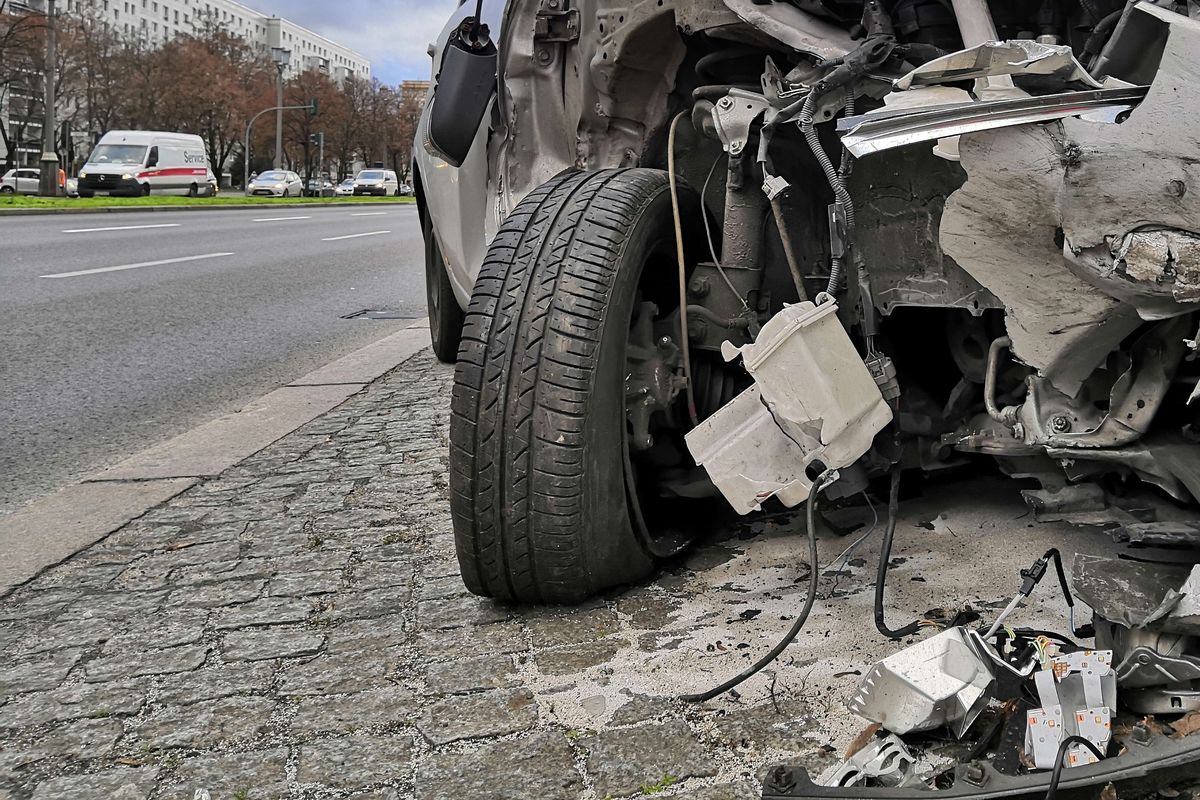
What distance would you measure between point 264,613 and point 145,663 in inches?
12.4

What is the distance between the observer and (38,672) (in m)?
2.38

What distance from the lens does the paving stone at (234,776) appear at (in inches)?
73.2

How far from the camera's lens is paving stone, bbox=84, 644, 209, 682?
7.70 feet

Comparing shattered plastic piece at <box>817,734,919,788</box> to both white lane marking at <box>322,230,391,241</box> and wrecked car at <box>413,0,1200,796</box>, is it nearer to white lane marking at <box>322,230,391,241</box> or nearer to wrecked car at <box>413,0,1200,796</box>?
wrecked car at <box>413,0,1200,796</box>

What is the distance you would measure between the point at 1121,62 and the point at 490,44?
2.04 meters

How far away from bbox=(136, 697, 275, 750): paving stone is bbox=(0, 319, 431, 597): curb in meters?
1.00

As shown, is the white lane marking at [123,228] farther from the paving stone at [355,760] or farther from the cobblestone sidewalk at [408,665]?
the paving stone at [355,760]

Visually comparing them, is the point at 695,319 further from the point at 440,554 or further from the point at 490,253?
the point at 440,554

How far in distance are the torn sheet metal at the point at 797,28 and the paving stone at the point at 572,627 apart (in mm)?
1224

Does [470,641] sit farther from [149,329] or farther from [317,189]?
[317,189]

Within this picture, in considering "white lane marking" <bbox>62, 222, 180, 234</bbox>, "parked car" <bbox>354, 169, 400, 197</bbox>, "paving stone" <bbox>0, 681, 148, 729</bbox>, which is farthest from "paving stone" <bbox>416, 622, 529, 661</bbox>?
"parked car" <bbox>354, 169, 400, 197</bbox>

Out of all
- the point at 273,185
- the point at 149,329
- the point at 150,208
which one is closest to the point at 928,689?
the point at 149,329

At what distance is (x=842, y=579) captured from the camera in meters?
2.59

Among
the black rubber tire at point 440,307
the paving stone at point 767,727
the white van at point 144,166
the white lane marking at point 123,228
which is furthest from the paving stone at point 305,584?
the white van at point 144,166
